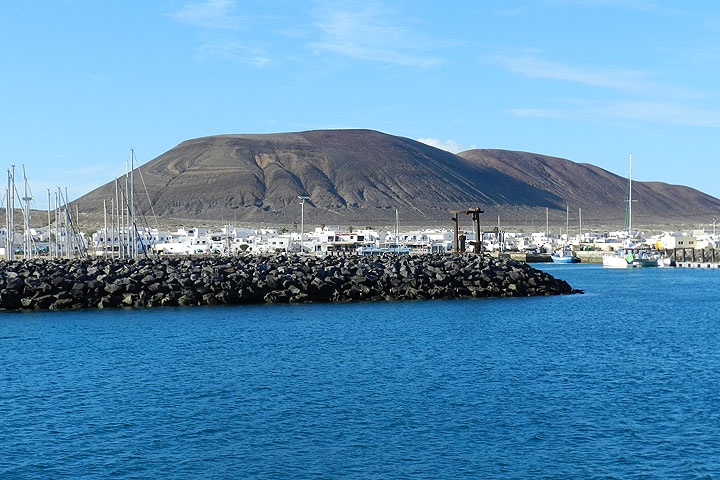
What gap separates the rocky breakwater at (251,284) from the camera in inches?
1556

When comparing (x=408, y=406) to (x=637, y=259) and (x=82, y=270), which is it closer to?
(x=82, y=270)

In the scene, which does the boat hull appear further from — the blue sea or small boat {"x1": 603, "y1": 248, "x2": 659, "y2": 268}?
the blue sea

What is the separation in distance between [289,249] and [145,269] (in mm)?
67618

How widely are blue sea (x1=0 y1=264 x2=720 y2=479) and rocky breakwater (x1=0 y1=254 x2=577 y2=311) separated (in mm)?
3847

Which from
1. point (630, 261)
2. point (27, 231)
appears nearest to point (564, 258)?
point (630, 261)

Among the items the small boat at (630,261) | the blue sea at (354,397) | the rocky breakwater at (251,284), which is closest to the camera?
the blue sea at (354,397)

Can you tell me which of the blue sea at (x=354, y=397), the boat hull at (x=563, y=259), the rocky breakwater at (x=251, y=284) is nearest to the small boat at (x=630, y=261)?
the boat hull at (x=563, y=259)

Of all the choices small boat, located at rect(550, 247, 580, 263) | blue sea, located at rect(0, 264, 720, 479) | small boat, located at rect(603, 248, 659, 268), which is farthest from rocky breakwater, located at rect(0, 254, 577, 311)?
small boat, located at rect(550, 247, 580, 263)

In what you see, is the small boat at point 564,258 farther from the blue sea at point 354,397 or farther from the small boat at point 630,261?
the blue sea at point 354,397

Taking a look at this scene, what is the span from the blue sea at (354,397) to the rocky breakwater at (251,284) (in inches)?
151

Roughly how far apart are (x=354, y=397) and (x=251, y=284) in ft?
73.4

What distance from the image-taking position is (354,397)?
65.3 ft

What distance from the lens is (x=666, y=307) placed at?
45062 millimetres

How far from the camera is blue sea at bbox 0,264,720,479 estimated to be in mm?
14734
